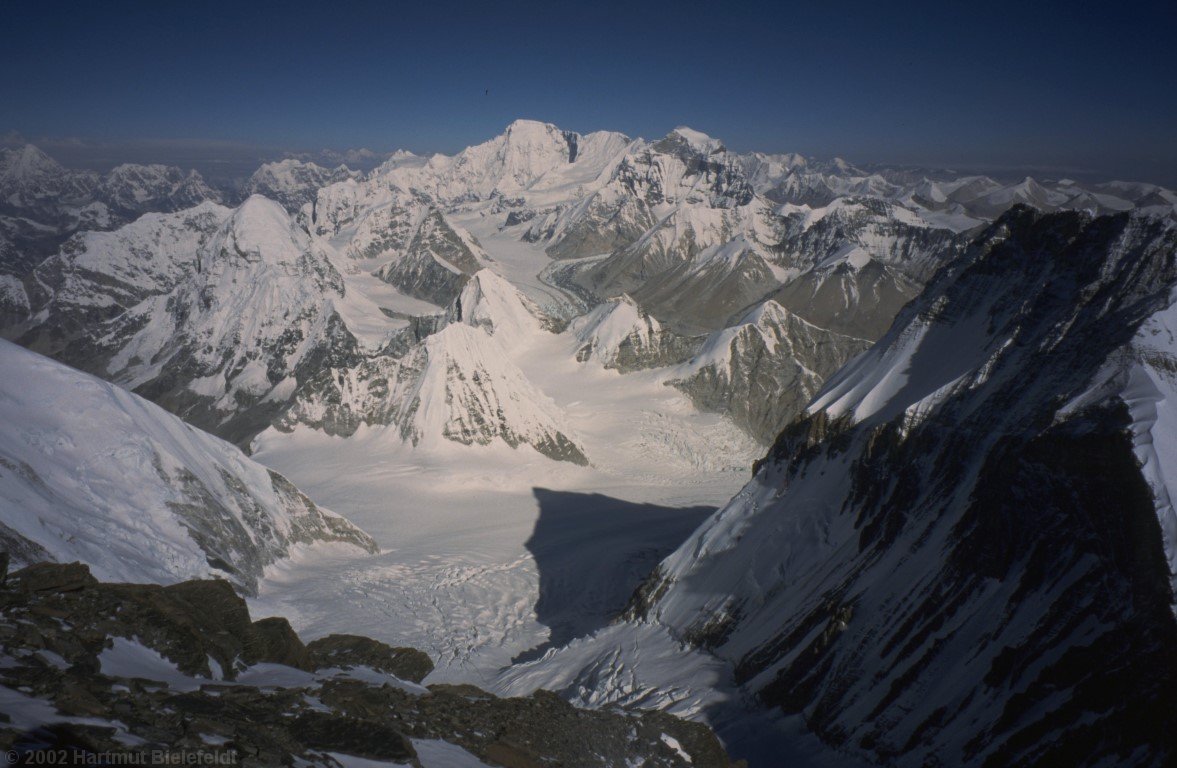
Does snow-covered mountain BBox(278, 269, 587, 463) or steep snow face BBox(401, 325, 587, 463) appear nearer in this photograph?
steep snow face BBox(401, 325, 587, 463)

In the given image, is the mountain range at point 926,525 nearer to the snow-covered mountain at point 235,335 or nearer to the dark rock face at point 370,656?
the dark rock face at point 370,656

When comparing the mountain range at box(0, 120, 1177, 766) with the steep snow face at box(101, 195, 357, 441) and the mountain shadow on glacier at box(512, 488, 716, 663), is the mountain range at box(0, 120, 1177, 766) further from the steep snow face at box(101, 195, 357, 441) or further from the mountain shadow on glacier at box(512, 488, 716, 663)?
the steep snow face at box(101, 195, 357, 441)

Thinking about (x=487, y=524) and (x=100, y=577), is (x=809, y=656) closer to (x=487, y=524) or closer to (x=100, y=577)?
(x=100, y=577)

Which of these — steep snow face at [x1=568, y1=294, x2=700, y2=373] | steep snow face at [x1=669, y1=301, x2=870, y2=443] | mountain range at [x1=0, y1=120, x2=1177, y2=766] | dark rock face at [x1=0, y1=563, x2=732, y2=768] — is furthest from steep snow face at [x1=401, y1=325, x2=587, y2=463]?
dark rock face at [x1=0, y1=563, x2=732, y2=768]

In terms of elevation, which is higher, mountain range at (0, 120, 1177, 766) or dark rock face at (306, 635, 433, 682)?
mountain range at (0, 120, 1177, 766)

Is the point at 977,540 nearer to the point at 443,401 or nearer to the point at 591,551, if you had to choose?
the point at 591,551
